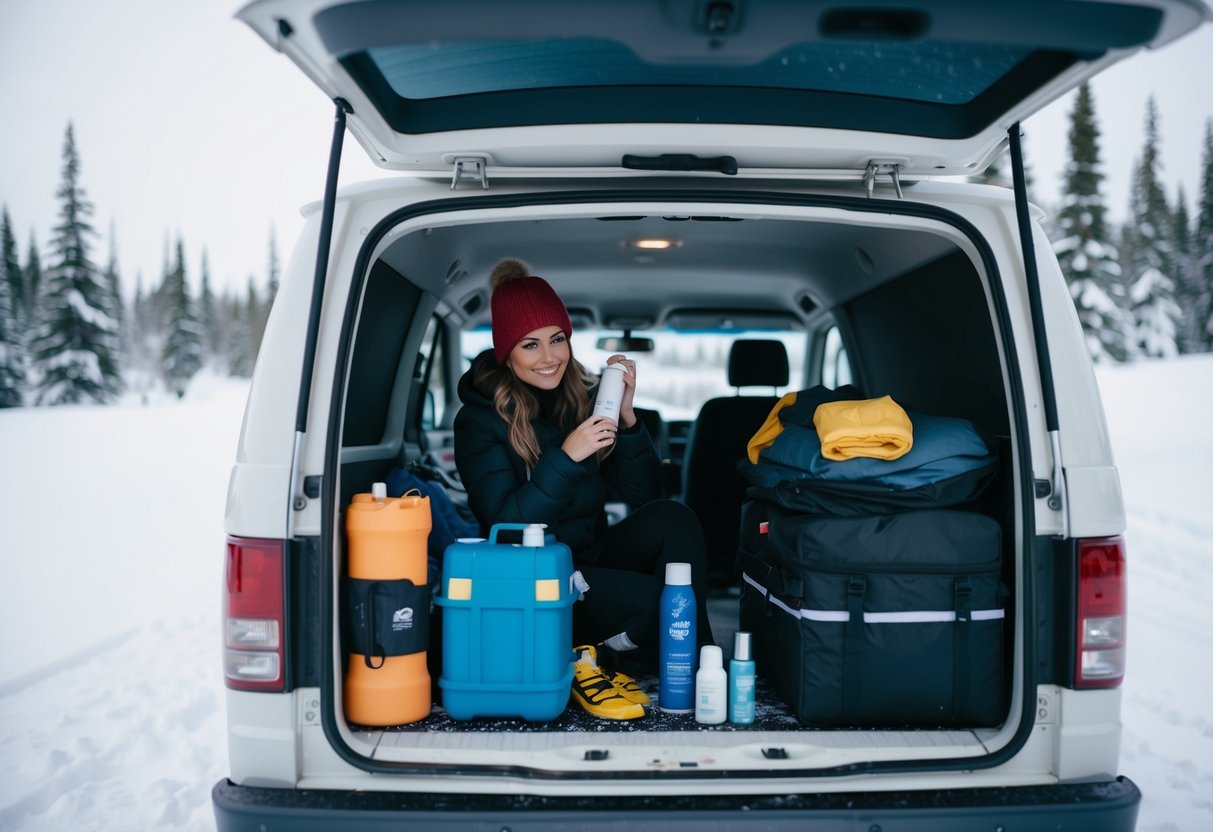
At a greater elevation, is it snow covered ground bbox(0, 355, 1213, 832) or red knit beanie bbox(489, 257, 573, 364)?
red knit beanie bbox(489, 257, 573, 364)

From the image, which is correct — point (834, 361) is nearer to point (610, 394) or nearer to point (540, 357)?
point (540, 357)

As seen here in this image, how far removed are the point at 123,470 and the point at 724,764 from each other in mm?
15376

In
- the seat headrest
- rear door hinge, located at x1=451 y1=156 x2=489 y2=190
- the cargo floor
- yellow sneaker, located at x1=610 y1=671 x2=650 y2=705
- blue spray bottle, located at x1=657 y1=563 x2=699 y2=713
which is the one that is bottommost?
the cargo floor

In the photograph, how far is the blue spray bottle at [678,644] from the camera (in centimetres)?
242

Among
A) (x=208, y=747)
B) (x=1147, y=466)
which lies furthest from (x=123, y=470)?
(x=1147, y=466)

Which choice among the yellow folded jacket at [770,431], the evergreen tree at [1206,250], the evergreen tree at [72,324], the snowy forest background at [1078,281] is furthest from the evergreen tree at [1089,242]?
the evergreen tree at [72,324]

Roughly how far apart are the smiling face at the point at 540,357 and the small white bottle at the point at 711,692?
1127mm

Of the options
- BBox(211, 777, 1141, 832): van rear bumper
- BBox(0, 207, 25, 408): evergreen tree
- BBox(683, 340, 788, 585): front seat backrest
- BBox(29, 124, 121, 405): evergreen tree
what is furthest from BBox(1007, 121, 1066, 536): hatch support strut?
BBox(29, 124, 121, 405): evergreen tree

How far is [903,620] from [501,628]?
103cm

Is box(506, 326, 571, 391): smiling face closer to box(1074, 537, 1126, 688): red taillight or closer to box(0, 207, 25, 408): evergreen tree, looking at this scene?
box(1074, 537, 1126, 688): red taillight

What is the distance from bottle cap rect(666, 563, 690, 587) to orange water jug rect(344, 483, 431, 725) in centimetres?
70

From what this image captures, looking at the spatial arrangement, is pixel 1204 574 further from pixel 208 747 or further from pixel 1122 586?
pixel 208 747

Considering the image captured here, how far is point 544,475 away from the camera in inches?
104

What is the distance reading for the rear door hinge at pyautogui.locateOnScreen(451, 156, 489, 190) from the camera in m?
2.12
